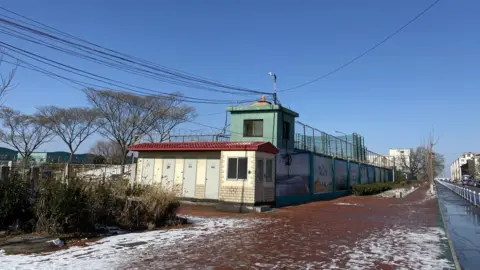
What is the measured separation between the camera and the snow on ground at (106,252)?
21.8 ft

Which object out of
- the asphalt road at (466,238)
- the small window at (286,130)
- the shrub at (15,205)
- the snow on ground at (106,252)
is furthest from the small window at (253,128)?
the shrub at (15,205)

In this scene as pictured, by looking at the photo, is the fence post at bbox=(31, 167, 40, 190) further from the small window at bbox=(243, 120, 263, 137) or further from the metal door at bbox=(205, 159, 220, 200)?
the small window at bbox=(243, 120, 263, 137)

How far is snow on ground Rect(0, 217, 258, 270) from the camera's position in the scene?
21.8ft

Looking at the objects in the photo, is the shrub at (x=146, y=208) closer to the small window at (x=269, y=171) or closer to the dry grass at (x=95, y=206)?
the dry grass at (x=95, y=206)

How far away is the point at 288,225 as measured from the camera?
1284 cm

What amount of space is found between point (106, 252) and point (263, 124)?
53.3 feet

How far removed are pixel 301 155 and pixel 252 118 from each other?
3.83m

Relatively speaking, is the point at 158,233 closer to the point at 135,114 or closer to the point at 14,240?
the point at 14,240

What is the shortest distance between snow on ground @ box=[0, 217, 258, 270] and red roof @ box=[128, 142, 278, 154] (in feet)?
22.1

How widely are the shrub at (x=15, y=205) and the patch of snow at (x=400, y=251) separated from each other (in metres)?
7.84

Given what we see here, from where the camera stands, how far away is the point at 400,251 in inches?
331

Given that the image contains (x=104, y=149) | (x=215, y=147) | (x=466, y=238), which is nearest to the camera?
(x=466, y=238)

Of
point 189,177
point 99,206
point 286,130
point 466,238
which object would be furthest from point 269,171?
point 99,206

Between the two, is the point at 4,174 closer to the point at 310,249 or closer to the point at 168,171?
the point at 310,249
